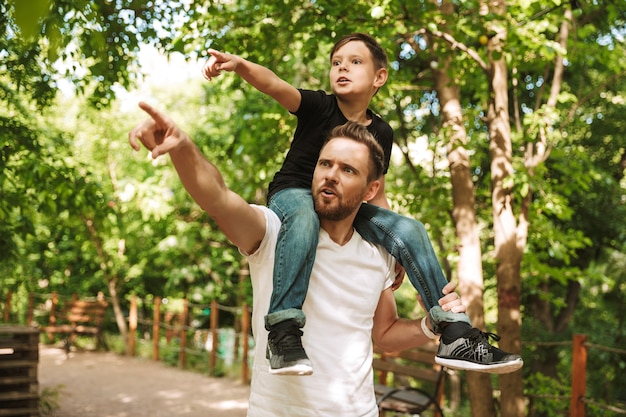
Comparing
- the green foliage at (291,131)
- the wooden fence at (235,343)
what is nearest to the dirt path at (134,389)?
the wooden fence at (235,343)

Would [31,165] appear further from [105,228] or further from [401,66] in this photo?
[401,66]

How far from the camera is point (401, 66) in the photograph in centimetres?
878

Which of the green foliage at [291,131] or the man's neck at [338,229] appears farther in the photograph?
the green foliage at [291,131]

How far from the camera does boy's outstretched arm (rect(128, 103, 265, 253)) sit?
1453 millimetres

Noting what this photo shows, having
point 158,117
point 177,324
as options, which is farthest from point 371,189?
point 177,324

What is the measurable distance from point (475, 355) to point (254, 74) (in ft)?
3.42

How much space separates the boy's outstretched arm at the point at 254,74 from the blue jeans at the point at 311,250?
0.30 m

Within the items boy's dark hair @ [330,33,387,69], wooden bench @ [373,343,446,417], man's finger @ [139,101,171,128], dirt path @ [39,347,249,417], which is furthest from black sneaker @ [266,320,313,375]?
dirt path @ [39,347,249,417]

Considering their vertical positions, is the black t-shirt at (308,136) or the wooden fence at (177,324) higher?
the black t-shirt at (308,136)

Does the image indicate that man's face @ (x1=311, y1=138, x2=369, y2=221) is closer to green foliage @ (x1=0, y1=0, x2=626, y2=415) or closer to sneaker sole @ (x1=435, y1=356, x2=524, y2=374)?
sneaker sole @ (x1=435, y1=356, x2=524, y2=374)

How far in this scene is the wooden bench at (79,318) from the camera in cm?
1319

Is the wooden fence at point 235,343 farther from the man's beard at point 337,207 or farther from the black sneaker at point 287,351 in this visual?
the black sneaker at point 287,351

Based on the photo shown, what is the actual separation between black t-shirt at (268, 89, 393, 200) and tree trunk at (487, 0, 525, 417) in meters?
3.95

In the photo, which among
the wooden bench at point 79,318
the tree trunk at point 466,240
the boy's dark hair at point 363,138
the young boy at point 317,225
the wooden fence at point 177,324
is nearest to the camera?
the young boy at point 317,225
